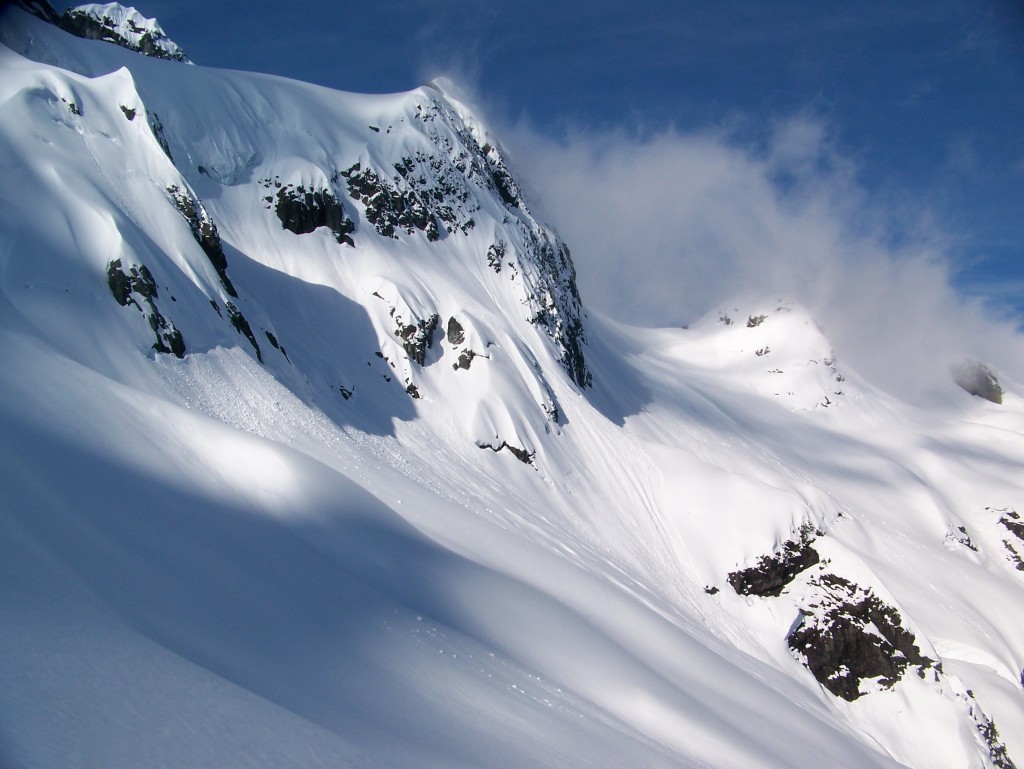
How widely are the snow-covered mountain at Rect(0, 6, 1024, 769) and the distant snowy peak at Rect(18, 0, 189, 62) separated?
550 millimetres

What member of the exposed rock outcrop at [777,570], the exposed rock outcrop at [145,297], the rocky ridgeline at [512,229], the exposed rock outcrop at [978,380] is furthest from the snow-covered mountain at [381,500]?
the exposed rock outcrop at [978,380]

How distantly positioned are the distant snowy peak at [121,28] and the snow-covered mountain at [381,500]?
550 millimetres

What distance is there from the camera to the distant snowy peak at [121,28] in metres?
58.7

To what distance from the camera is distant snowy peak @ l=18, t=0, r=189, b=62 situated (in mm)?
58688

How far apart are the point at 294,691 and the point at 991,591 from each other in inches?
2393

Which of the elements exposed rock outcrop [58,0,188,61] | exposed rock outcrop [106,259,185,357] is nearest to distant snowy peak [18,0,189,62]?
exposed rock outcrop [58,0,188,61]

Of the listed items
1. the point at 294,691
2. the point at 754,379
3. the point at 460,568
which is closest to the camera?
the point at 294,691

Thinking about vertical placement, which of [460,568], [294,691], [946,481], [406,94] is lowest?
[294,691]

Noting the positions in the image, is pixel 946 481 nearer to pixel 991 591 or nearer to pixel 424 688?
pixel 991 591

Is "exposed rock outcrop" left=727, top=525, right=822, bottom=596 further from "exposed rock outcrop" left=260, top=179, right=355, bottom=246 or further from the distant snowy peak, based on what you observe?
the distant snowy peak

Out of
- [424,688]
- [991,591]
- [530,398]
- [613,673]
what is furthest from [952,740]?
[424,688]

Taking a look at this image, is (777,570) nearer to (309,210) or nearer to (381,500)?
(381,500)

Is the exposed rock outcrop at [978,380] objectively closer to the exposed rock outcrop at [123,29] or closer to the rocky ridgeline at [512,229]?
the rocky ridgeline at [512,229]

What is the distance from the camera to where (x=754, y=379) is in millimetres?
97312
